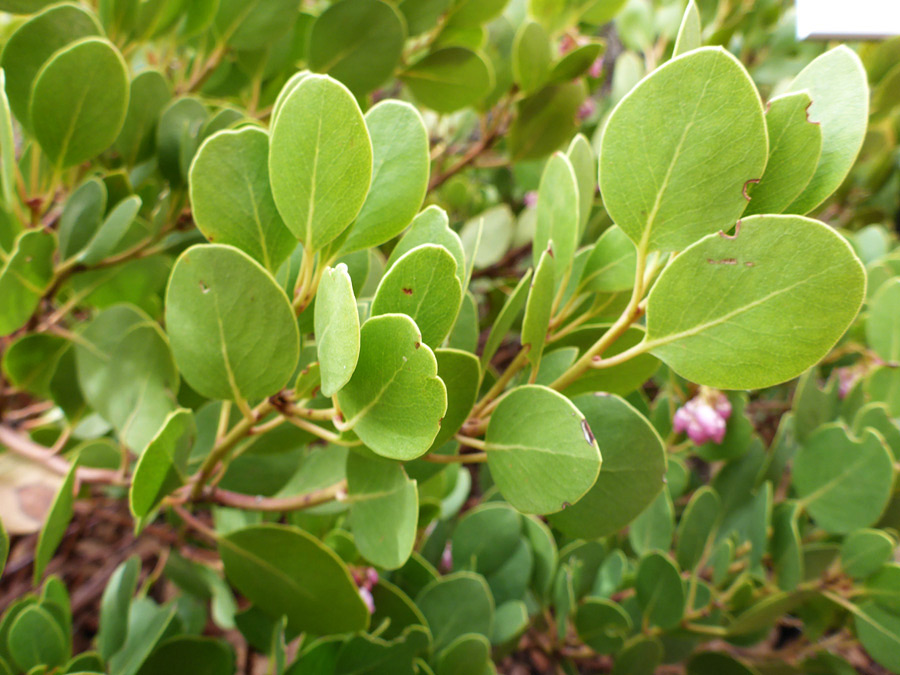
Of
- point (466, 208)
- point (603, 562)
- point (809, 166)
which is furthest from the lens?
point (466, 208)

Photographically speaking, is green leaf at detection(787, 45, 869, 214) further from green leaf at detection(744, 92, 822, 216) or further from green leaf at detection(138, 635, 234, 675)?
green leaf at detection(138, 635, 234, 675)

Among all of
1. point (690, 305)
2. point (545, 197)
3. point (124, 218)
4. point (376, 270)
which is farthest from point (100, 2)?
point (690, 305)

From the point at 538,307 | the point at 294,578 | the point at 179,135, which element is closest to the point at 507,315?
the point at 538,307

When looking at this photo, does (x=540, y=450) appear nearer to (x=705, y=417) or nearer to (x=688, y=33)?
(x=688, y=33)

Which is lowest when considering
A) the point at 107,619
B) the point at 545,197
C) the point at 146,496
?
the point at 107,619

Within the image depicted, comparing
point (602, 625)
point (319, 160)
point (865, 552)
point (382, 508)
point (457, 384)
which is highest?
point (319, 160)

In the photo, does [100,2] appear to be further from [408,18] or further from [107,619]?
[107,619]
